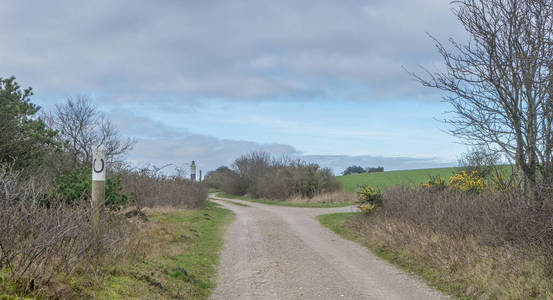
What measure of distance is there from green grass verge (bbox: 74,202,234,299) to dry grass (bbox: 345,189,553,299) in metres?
4.65

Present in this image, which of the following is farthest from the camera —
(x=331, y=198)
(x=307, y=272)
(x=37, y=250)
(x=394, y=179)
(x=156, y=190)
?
(x=394, y=179)

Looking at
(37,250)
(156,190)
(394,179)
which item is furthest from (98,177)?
(394,179)

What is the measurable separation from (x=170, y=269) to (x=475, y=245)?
251 inches

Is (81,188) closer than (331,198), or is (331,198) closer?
(81,188)

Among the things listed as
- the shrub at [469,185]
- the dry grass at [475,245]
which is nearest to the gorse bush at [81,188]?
the dry grass at [475,245]

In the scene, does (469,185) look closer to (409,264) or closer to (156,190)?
(409,264)

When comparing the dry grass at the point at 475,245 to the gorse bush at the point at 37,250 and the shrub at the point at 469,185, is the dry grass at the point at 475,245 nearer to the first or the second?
the shrub at the point at 469,185

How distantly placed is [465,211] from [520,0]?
5.20 m

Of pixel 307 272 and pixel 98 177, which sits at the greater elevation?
pixel 98 177

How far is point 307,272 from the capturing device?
30.7ft

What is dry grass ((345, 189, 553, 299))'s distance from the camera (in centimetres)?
703

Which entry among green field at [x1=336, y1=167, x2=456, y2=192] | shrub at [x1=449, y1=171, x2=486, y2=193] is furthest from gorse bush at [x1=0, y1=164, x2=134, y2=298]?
green field at [x1=336, y1=167, x2=456, y2=192]

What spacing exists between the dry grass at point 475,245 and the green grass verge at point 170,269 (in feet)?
15.2

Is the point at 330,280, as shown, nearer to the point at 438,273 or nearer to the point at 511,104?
the point at 438,273
